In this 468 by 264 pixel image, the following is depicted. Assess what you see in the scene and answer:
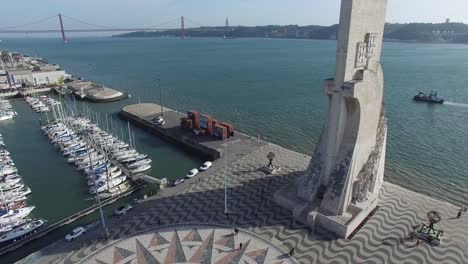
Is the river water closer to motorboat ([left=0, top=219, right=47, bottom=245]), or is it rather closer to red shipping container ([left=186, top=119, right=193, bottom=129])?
motorboat ([left=0, top=219, right=47, bottom=245])

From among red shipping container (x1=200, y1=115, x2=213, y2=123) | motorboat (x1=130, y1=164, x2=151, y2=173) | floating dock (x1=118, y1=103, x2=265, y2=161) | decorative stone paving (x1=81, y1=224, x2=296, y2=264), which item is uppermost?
red shipping container (x1=200, y1=115, x2=213, y2=123)

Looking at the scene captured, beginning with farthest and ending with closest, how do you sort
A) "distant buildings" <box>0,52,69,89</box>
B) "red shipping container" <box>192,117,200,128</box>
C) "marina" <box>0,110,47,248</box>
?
"distant buildings" <box>0,52,69,89</box> < "red shipping container" <box>192,117,200,128</box> < "marina" <box>0,110,47,248</box>

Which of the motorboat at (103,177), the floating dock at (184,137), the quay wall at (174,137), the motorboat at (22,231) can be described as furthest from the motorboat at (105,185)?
the floating dock at (184,137)

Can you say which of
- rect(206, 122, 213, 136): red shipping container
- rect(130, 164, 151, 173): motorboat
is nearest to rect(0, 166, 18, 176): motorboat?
rect(130, 164, 151, 173): motorboat

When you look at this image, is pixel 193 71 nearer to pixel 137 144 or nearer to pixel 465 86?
pixel 137 144

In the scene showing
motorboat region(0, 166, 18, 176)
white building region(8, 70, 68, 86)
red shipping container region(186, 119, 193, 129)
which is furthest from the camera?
white building region(8, 70, 68, 86)

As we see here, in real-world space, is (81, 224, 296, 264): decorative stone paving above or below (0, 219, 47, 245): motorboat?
above

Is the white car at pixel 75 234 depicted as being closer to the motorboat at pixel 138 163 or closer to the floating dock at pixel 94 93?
the motorboat at pixel 138 163
